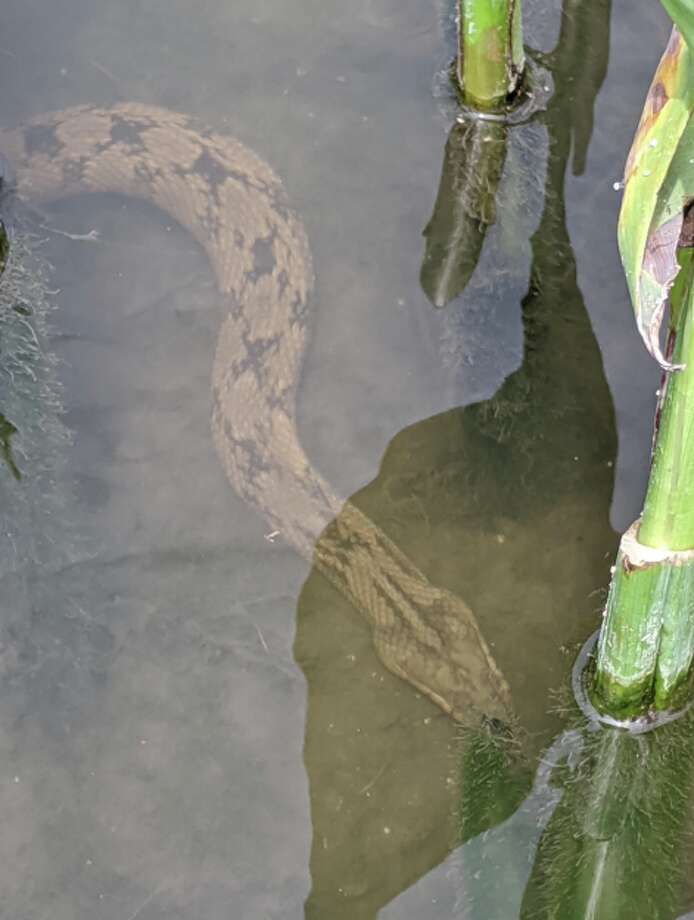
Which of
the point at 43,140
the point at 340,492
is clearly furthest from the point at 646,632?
the point at 43,140

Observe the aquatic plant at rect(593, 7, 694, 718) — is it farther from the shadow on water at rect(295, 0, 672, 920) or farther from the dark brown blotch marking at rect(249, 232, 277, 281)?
the dark brown blotch marking at rect(249, 232, 277, 281)

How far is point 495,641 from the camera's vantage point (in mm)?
3918

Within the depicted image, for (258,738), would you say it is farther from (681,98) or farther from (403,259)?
(681,98)

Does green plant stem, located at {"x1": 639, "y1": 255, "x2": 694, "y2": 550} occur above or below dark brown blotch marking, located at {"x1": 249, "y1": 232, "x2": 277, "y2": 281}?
above

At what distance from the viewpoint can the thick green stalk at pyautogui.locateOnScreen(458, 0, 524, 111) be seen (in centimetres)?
395

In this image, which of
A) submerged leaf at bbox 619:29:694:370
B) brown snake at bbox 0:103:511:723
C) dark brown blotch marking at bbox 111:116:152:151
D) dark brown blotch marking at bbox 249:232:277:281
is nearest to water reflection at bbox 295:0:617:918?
brown snake at bbox 0:103:511:723

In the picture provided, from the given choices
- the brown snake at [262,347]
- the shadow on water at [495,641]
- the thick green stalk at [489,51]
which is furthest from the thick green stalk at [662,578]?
the thick green stalk at [489,51]

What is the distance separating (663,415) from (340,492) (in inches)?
75.5

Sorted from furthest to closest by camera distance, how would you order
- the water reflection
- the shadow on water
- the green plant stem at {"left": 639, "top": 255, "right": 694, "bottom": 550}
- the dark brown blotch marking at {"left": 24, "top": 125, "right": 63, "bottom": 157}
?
the dark brown blotch marking at {"left": 24, "top": 125, "right": 63, "bottom": 157} < the water reflection < the shadow on water < the green plant stem at {"left": 639, "top": 255, "right": 694, "bottom": 550}

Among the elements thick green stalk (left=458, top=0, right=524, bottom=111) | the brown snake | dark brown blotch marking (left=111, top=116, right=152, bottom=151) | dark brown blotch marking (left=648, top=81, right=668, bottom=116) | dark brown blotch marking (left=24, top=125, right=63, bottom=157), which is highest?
dark brown blotch marking (left=648, top=81, right=668, bottom=116)

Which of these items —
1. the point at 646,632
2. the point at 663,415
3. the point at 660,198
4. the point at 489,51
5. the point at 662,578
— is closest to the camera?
the point at 660,198

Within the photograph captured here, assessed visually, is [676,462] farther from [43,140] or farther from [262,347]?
[43,140]

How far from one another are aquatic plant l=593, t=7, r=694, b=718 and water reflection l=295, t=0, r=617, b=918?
0.49 metres

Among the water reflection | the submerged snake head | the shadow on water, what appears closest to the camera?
the shadow on water
